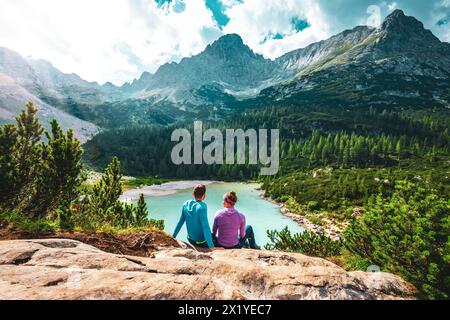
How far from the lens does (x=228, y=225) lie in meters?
8.68

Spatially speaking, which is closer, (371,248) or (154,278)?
(154,278)

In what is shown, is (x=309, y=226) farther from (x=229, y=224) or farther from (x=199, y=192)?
(x=199, y=192)

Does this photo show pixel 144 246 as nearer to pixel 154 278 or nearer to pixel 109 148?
pixel 154 278

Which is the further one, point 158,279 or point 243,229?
point 243,229

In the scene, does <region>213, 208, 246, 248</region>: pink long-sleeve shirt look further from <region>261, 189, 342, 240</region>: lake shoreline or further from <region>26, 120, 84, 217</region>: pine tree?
<region>261, 189, 342, 240</region>: lake shoreline

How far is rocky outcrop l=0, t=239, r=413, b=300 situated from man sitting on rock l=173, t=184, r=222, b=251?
8.23 ft

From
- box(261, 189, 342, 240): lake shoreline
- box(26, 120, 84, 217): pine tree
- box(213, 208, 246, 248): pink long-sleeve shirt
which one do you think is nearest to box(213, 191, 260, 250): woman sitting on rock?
box(213, 208, 246, 248): pink long-sleeve shirt

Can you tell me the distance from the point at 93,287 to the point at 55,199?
47.7ft

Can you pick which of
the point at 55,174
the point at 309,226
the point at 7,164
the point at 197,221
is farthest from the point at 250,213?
the point at 197,221

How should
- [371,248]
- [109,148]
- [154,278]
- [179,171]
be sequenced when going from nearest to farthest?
1. [154,278]
2. [371,248]
3. [179,171]
4. [109,148]

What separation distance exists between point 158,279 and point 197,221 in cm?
443

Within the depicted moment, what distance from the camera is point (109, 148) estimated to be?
185m
